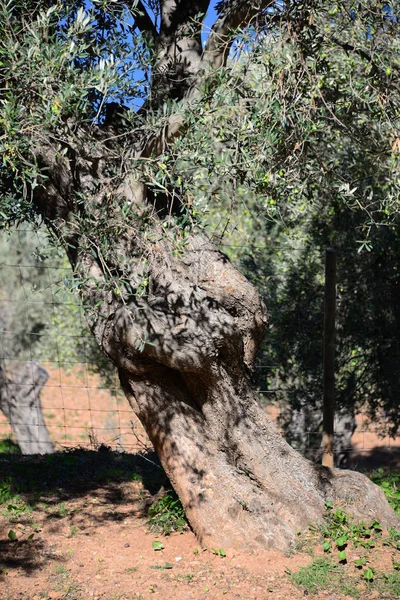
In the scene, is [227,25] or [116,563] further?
[227,25]

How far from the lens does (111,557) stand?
16.5 feet

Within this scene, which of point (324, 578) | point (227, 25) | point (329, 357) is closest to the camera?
point (324, 578)

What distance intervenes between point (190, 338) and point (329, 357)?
226cm

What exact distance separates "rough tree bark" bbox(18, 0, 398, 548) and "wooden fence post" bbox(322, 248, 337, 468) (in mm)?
1127

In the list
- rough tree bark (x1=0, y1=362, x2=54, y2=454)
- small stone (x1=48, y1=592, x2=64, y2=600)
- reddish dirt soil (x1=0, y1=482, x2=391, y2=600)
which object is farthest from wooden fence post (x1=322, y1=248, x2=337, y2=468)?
rough tree bark (x1=0, y1=362, x2=54, y2=454)

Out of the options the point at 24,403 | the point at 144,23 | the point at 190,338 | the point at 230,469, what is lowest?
the point at 230,469

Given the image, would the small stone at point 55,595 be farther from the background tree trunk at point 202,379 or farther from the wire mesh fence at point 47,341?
the wire mesh fence at point 47,341

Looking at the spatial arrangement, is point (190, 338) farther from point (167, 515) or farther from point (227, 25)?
point (227, 25)

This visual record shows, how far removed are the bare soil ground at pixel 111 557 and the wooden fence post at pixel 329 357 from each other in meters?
1.69

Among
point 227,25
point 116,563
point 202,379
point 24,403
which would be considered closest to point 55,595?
point 116,563

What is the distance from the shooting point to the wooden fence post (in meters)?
6.81

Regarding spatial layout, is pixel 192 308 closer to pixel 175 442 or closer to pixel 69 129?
pixel 175 442

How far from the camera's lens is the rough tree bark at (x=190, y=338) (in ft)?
16.5

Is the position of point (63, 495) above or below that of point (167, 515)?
above
